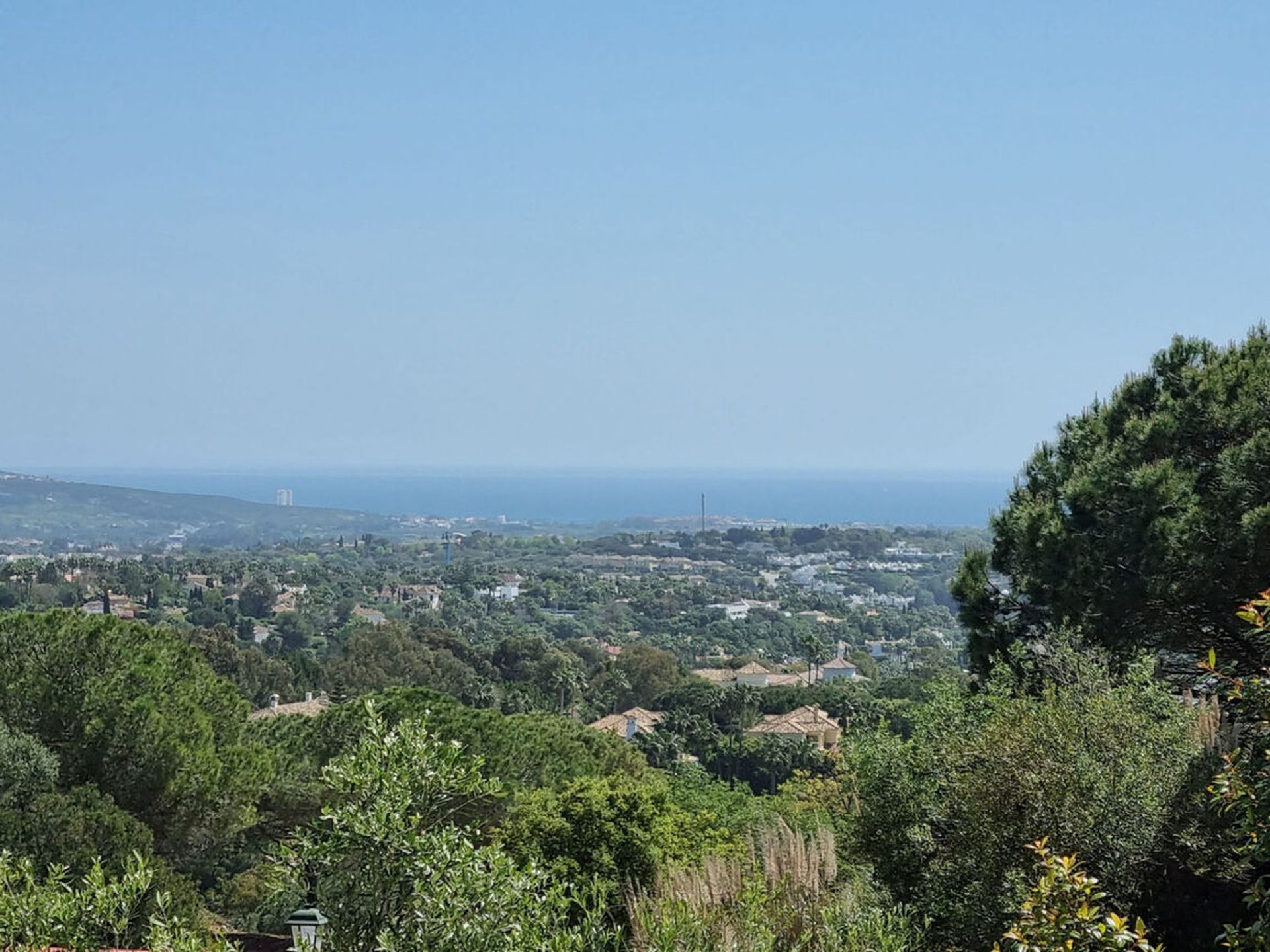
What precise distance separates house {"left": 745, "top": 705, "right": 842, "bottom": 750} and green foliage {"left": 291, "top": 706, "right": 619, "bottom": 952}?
32.8 meters

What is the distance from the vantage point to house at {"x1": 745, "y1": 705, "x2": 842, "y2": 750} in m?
37.7

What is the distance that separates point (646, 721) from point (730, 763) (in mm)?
7659

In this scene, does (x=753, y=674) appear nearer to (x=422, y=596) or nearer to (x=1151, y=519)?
(x=422, y=596)

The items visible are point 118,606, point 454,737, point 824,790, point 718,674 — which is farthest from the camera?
point 118,606

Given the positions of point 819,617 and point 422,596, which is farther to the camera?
point 819,617

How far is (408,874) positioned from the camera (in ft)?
12.4

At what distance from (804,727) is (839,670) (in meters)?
26.9

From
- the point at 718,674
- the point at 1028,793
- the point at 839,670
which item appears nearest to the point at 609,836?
the point at 1028,793

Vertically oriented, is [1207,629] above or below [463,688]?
above

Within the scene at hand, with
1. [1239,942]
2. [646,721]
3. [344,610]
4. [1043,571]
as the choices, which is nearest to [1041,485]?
[1043,571]

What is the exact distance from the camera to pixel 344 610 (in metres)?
79.3

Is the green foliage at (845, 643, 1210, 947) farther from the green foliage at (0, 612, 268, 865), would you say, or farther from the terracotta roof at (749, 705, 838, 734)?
the terracotta roof at (749, 705, 838, 734)

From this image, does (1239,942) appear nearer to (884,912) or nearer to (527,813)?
(884,912)

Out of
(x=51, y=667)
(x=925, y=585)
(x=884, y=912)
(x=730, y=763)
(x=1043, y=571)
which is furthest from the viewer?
(x=925, y=585)
